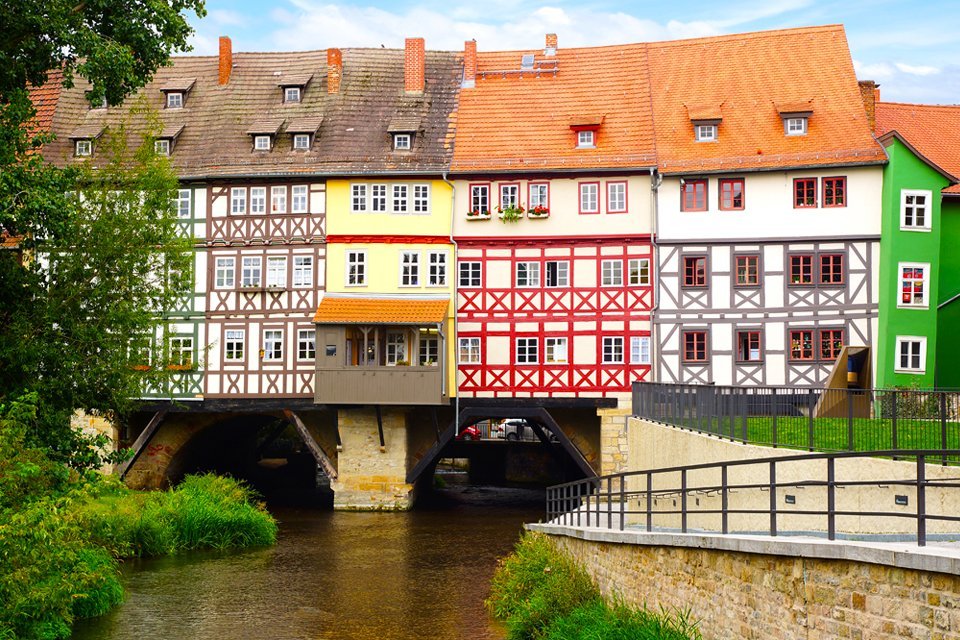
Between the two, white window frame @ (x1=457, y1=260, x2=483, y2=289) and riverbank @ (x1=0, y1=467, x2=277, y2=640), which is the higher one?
white window frame @ (x1=457, y1=260, x2=483, y2=289)

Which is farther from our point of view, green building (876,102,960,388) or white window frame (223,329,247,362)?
white window frame (223,329,247,362)

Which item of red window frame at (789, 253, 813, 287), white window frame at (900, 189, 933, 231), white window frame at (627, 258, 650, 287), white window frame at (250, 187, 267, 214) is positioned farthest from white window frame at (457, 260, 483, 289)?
white window frame at (900, 189, 933, 231)

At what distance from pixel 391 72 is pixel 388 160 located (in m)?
3.91

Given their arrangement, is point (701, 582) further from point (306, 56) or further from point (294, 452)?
point (294, 452)

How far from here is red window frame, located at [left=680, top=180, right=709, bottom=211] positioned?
2916cm

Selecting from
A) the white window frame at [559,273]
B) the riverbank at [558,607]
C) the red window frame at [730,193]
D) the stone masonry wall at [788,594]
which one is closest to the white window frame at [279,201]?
the white window frame at [559,273]

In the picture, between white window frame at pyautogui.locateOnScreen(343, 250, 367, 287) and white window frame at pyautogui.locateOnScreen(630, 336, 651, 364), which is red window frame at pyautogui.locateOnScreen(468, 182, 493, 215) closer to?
white window frame at pyautogui.locateOnScreen(343, 250, 367, 287)

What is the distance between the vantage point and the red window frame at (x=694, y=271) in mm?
29125

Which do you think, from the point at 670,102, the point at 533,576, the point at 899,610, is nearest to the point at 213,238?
the point at 670,102

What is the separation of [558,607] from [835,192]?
17175 mm

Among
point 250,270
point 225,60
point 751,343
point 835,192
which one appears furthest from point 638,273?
point 225,60

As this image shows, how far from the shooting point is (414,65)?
3250cm

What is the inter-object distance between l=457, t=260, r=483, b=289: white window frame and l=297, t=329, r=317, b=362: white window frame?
413 centimetres

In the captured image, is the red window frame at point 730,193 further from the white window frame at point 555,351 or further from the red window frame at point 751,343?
the white window frame at point 555,351
